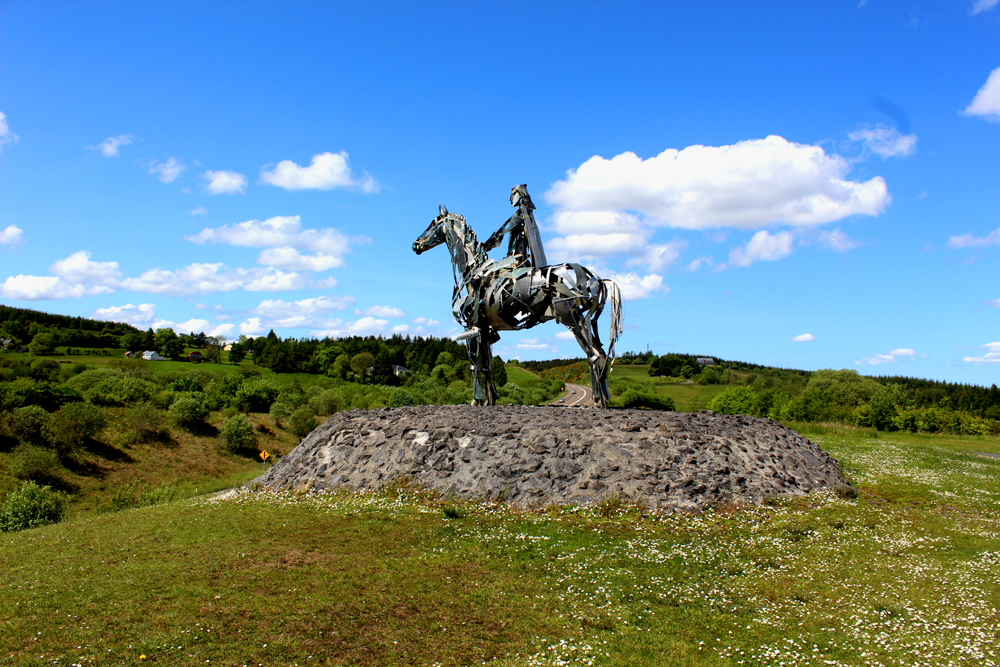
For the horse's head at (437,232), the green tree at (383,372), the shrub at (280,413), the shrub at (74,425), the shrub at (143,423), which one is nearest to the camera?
the horse's head at (437,232)

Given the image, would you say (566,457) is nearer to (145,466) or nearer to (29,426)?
(145,466)

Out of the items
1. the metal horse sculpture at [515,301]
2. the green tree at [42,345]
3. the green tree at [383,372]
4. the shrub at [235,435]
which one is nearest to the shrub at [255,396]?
the shrub at [235,435]

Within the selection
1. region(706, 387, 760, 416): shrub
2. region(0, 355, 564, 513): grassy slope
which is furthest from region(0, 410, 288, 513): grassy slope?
region(706, 387, 760, 416): shrub

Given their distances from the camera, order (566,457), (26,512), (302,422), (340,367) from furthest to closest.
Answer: (340,367) < (302,422) < (26,512) < (566,457)

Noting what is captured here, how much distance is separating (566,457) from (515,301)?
5.90 metres

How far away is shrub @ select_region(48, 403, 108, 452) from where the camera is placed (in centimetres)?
3756

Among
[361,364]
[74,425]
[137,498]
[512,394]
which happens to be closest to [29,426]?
[74,425]

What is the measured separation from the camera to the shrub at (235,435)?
47.6m

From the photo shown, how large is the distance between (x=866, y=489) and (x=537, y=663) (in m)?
15.0

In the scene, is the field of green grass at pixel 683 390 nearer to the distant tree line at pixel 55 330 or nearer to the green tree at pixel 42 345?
the green tree at pixel 42 345

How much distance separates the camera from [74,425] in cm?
3888

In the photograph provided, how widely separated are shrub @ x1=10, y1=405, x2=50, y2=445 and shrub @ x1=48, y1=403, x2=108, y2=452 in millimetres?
413

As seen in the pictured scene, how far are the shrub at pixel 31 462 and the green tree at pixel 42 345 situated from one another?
146 feet

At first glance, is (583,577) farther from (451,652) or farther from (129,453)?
(129,453)
